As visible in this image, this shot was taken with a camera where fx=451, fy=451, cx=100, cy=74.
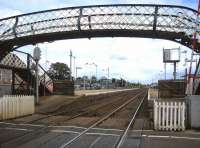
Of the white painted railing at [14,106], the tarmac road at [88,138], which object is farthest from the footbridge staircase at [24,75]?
the tarmac road at [88,138]

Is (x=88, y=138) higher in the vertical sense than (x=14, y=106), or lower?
lower

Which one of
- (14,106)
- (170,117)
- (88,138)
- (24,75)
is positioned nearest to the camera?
(88,138)

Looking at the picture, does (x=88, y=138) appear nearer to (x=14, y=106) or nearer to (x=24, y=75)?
(x=14, y=106)

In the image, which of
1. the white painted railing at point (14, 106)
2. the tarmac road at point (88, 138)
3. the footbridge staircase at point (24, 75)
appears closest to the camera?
the tarmac road at point (88, 138)

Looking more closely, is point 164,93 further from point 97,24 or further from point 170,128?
point 170,128

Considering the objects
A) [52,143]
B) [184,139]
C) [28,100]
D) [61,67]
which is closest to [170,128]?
[184,139]

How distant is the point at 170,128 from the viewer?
64.9 feet

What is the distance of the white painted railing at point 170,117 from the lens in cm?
1977

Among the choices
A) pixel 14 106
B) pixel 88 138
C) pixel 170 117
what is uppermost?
pixel 14 106

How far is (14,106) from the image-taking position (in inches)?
985

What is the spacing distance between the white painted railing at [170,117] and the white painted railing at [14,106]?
8.41 meters

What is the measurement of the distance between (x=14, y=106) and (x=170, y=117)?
370 inches

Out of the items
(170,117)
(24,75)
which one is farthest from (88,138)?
(24,75)

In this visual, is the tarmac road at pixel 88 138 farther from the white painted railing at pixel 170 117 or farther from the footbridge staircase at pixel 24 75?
the footbridge staircase at pixel 24 75
